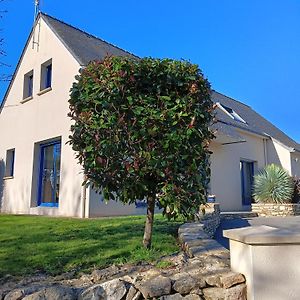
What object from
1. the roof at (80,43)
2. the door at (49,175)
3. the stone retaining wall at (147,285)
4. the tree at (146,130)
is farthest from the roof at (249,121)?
the stone retaining wall at (147,285)

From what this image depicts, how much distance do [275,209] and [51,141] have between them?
9692 mm

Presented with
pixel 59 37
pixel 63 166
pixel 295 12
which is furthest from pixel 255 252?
pixel 59 37

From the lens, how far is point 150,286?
3260mm

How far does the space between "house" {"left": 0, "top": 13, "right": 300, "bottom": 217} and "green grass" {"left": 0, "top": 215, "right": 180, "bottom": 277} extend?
4.11m

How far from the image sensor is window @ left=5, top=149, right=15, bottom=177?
1458cm

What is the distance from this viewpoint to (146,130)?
14.1 feet

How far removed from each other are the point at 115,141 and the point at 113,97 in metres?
0.57

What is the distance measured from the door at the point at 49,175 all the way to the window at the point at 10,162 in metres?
2.44

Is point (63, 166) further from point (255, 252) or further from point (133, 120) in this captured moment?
point (255, 252)

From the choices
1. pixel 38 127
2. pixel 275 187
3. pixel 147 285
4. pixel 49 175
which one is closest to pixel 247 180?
pixel 275 187

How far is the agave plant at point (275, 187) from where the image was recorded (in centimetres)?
1472

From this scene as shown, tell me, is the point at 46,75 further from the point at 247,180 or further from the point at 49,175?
the point at 247,180

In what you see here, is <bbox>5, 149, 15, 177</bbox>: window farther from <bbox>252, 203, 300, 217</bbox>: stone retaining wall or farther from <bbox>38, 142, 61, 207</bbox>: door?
<bbox>252, 203, 300, 217</bbox>: stone retaining wall

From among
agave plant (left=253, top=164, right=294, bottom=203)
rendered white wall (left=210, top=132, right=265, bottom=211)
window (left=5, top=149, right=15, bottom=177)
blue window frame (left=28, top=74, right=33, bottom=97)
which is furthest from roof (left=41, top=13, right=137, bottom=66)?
agave plant (left=253, top=164, right=294, bottom=203)
